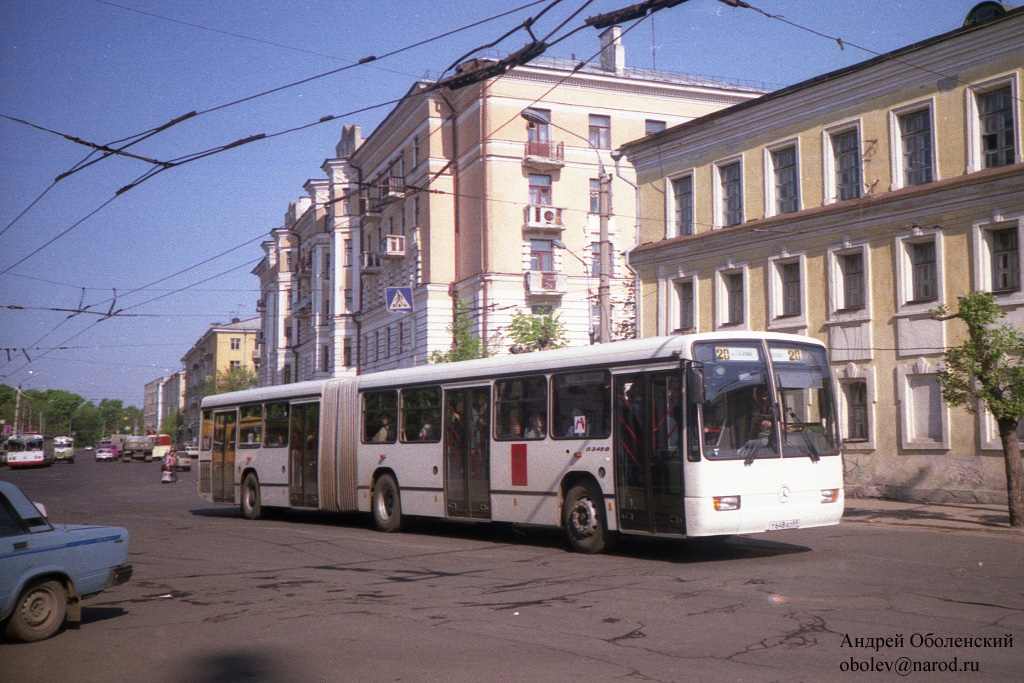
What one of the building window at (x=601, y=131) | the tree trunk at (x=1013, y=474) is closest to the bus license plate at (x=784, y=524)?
the tree trunk at (x=1013, y=474)

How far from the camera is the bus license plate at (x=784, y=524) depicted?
42.3 feet

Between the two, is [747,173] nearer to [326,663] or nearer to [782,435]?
[782,435]

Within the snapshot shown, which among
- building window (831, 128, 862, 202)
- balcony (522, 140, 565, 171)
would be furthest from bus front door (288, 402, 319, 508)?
balcony (522, 140, 565, 171)

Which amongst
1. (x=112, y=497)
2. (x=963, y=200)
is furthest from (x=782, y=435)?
(x=112, y=497)

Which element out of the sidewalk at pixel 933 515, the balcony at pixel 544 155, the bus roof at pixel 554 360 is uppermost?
the balcony at pixel 544 155

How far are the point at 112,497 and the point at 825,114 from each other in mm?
24266

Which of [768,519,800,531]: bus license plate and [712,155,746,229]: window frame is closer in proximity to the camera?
[768,519,800,531]: bus license plate

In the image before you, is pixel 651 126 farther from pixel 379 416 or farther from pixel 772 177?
pixel 379 416

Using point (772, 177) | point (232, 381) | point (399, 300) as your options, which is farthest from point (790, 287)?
point (232, 381)

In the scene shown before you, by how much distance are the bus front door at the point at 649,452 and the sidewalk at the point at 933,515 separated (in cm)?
775

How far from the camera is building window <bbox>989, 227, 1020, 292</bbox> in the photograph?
22.6 m

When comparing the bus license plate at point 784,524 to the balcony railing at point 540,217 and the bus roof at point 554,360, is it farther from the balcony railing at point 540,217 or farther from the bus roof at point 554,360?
the balcony railing at point 540,217

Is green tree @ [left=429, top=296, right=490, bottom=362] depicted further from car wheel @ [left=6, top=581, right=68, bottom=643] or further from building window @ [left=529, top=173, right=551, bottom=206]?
car wheel @ [left=6, top=581, right=68, bottom=643]

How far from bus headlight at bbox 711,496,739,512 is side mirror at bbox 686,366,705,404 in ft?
3.96
